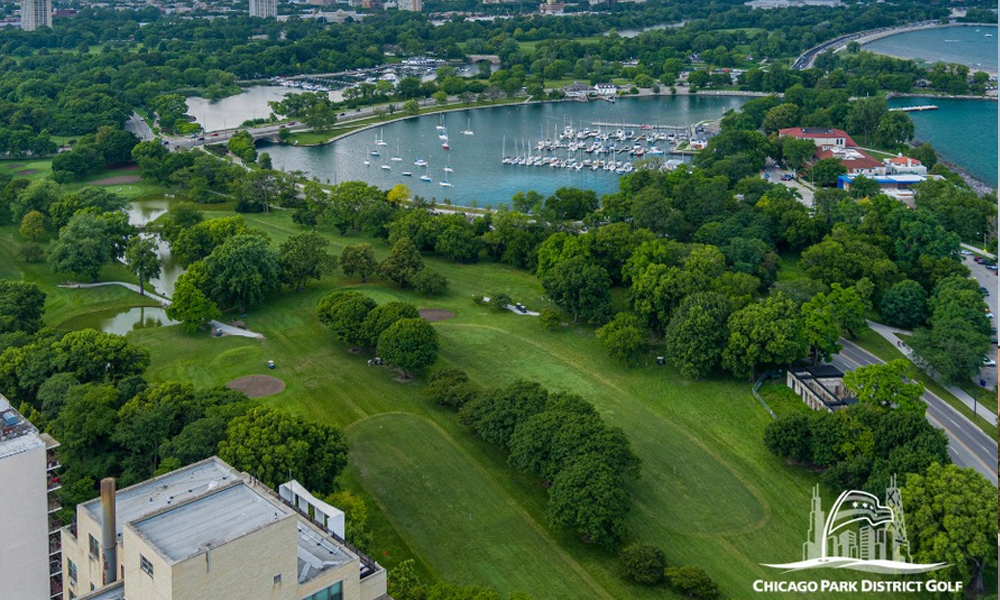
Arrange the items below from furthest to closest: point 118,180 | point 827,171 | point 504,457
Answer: point 118,180 → point 827,171 → point 504,457

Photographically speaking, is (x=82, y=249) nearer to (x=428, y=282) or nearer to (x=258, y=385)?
(x=258, y=385)

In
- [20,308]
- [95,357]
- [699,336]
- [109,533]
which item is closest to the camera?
[109,533]

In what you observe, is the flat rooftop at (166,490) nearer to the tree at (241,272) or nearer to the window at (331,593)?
the window at (331,593)

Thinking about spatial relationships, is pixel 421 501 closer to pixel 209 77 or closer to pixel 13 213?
pixel 13 213

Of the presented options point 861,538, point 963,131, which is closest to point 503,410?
point 861,538

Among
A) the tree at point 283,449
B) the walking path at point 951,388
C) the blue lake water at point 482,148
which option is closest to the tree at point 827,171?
the blue lake water at point 482,148

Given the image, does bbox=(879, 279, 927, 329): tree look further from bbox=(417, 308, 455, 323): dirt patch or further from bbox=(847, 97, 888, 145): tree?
bbox=(847, 97, 888, 145): tree
